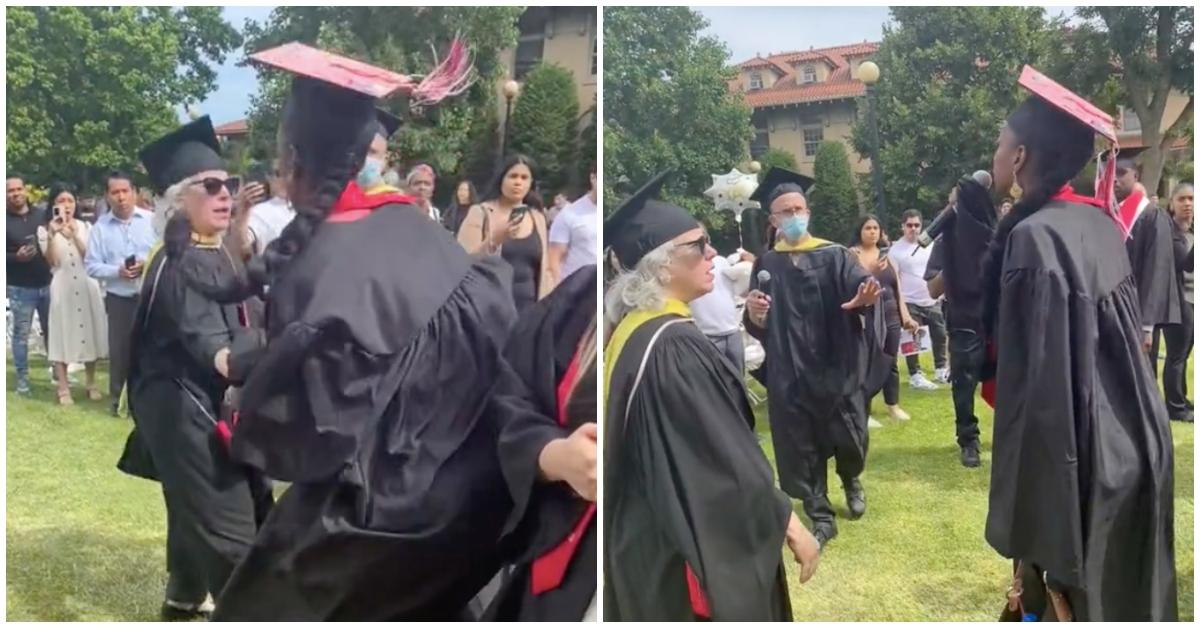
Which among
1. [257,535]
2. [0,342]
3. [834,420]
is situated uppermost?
[0,342]

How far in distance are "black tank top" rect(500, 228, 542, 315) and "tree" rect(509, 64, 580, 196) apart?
0.54 feet

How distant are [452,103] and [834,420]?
1480mm

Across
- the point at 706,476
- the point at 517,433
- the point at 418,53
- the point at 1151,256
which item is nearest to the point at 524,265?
the point at 517,433

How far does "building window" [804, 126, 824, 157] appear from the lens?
3744mm

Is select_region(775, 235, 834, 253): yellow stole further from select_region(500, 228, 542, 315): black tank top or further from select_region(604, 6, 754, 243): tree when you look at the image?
select_region(500, 228, 542, 315): black tank top

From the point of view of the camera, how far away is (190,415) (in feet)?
11.7

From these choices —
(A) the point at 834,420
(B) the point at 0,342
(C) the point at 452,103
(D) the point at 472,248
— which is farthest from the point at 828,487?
(B) the point at 0,342

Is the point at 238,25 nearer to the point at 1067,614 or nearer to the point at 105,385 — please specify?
the point at 105,385

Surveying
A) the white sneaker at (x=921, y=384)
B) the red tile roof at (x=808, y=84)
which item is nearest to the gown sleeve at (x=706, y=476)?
the white sneaker at (x=921, y=384)

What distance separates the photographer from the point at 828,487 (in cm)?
377

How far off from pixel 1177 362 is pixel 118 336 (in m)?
3.14

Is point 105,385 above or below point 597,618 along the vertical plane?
above

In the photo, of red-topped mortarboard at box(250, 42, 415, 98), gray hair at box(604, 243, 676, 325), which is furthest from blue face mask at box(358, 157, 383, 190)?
gray hair at box(604, 243, 676, 325)

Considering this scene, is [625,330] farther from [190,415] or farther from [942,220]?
[190,415]
